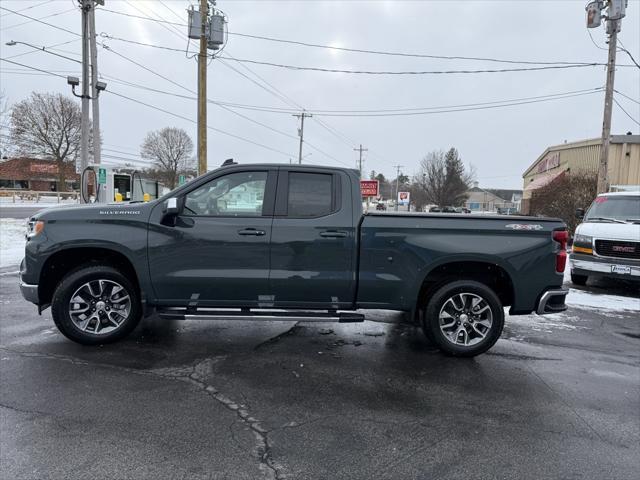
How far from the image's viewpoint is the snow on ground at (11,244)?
1106cm

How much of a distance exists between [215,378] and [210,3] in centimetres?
1555

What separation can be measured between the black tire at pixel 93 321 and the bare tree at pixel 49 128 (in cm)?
4745

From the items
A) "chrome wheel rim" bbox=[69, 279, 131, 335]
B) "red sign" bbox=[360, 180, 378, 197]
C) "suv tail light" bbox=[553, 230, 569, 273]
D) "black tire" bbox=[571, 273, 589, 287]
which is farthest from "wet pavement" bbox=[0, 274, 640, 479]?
"red sign" bbox=[360, 180, 378, 197]

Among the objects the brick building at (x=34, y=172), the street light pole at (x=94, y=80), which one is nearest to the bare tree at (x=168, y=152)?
the brick building at (x=34, y=172)

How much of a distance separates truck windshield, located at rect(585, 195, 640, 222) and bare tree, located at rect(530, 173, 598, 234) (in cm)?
799

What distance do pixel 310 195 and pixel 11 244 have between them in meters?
13.0

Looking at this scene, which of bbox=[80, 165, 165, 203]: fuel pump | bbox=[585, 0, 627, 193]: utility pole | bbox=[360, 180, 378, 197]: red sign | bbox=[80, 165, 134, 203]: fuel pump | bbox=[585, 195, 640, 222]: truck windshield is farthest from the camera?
bbox=[360, 180, 378, 197]: red sign

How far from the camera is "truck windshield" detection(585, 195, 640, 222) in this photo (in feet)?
31.0

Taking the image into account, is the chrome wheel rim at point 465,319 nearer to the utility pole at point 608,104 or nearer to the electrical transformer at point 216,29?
the utility pole at point 608,104

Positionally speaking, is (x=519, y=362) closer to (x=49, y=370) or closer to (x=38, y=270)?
(x=49, y=370)

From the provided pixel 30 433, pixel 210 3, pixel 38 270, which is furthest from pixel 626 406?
pixel 210 3

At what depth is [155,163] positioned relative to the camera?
6762cm

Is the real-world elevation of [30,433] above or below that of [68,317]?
below

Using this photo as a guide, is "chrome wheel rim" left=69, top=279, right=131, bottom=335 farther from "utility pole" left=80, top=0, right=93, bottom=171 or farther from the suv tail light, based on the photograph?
"utility pole" left=80, top=0, right=93, bottom=171
